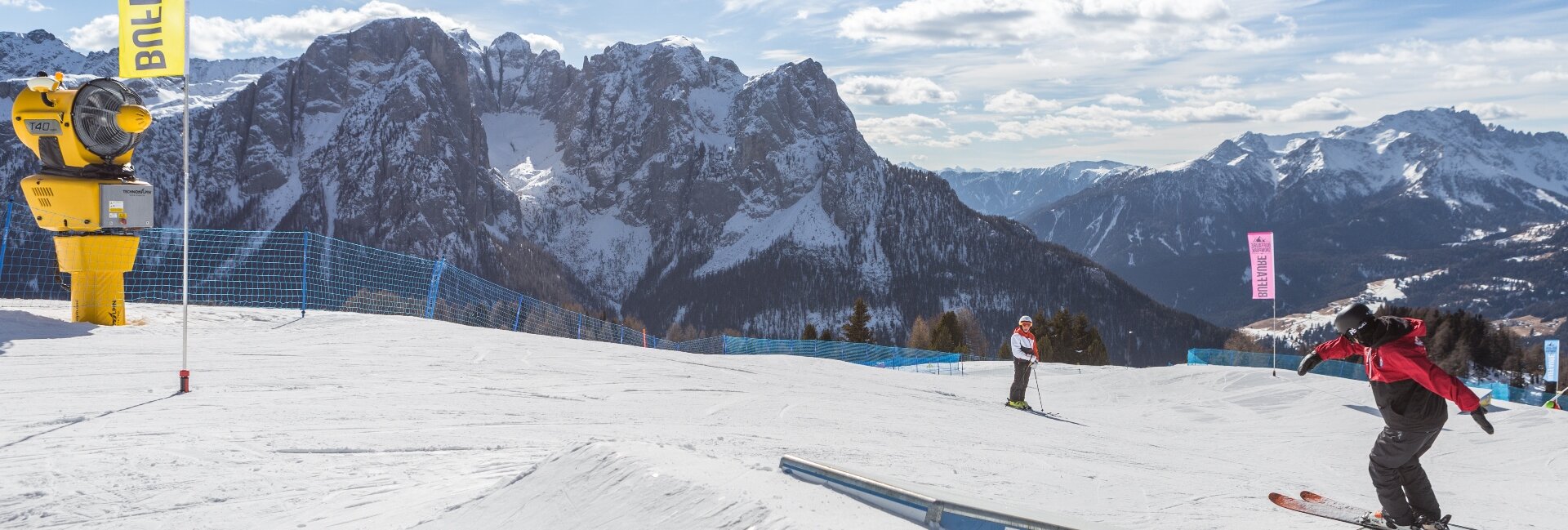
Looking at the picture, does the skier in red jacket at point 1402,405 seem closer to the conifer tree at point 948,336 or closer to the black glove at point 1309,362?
the black glove at point 1309,362

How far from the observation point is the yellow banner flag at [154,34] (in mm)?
9531

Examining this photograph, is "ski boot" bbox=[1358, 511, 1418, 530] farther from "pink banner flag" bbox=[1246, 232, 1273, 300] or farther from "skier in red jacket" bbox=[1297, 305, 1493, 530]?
"pink banner flag" bbox=[1246, 232, 1273, 300]

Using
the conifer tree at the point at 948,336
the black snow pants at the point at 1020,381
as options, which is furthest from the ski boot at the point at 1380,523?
the conifer tree at the point at 948,336

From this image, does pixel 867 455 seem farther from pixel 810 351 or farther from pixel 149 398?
pixel 810 351

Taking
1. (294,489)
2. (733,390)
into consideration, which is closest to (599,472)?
(294,489)

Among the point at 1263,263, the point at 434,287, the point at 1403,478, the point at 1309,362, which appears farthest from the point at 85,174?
the point at 1263,263

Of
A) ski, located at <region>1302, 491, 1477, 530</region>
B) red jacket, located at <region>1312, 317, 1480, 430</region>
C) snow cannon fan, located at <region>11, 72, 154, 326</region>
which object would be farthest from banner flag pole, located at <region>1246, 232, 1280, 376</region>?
snow cannon fan, located at <region>11, 72, 154, 326</region>

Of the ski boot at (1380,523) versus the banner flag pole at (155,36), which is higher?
the banner flag pole at (155,36)

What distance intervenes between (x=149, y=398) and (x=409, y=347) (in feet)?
15.4

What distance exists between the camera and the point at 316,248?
56.2 feet

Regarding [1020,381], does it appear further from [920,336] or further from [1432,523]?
[920,336]

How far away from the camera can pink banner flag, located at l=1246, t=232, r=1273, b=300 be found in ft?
80.2

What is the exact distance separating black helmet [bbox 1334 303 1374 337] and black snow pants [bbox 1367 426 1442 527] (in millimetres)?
732

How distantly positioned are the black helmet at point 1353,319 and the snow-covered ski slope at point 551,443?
1416 mm
